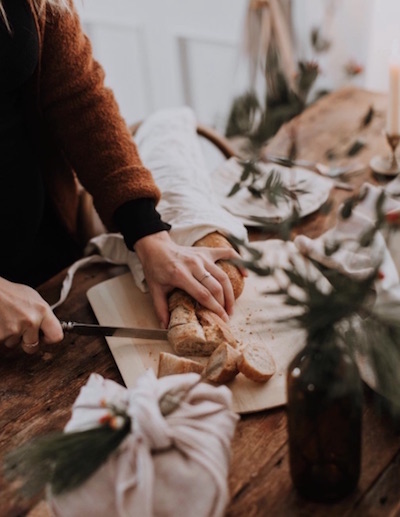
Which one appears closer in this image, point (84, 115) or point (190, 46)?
point (84, 115)

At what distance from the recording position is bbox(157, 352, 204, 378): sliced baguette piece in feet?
3.08

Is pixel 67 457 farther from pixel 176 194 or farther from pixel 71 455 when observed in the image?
pixel 176 194

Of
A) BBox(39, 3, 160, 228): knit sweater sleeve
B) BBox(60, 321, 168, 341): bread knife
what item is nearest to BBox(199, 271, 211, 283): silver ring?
BBox(60, 321, 168, 341): bread knife

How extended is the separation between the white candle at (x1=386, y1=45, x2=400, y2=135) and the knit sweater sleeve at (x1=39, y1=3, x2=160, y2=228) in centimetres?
55

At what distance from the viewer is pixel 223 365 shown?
925 millimetres

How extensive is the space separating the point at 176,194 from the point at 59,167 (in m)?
0.30

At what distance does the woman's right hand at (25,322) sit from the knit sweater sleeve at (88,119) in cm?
28

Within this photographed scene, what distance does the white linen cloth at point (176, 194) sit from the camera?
3.93 ft

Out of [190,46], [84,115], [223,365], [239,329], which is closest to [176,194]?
[84,115]

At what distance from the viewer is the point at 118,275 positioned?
125cm

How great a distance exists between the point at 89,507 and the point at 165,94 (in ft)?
9.11

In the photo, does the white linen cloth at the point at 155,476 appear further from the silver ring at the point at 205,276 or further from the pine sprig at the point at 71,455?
the silver ring at the point at 205,276

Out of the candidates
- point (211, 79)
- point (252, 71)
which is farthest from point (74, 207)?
point (211, 79)

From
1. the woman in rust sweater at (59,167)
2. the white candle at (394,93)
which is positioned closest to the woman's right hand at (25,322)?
the woman in rust sweater at (59,167)
